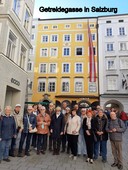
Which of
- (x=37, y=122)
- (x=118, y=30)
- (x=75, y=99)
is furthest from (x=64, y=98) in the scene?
(x=37, y=122)

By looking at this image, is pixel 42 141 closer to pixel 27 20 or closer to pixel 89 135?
pixel 89 135

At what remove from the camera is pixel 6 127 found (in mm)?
5805

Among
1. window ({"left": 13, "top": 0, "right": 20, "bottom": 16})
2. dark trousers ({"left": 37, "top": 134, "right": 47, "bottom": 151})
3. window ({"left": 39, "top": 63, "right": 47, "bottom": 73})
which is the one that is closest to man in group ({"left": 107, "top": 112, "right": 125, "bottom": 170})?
dark trousers ({"left": 37, "top": 134, "right": 47, "bottom": 151})

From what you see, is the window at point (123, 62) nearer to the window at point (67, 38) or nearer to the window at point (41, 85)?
the window at point (67, 38)

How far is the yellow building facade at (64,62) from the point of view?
2902cm

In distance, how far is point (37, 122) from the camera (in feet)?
23.4

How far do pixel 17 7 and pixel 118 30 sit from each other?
22.6 metres

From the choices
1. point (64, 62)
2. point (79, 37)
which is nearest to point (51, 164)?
point (64, 62)

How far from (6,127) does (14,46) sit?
8.43 meters

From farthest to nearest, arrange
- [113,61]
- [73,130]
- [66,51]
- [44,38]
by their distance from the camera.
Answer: [44,38] → [66,51] → [113,61] → [73,130]

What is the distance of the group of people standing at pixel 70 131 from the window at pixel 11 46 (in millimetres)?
6761

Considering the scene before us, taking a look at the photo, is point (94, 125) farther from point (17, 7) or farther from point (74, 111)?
point (17, 7)

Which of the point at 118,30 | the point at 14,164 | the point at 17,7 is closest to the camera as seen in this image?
the point at 14,164

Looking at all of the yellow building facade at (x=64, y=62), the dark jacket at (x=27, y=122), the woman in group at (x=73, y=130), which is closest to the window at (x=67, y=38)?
the yellow building facade at (x=64, y=62)
